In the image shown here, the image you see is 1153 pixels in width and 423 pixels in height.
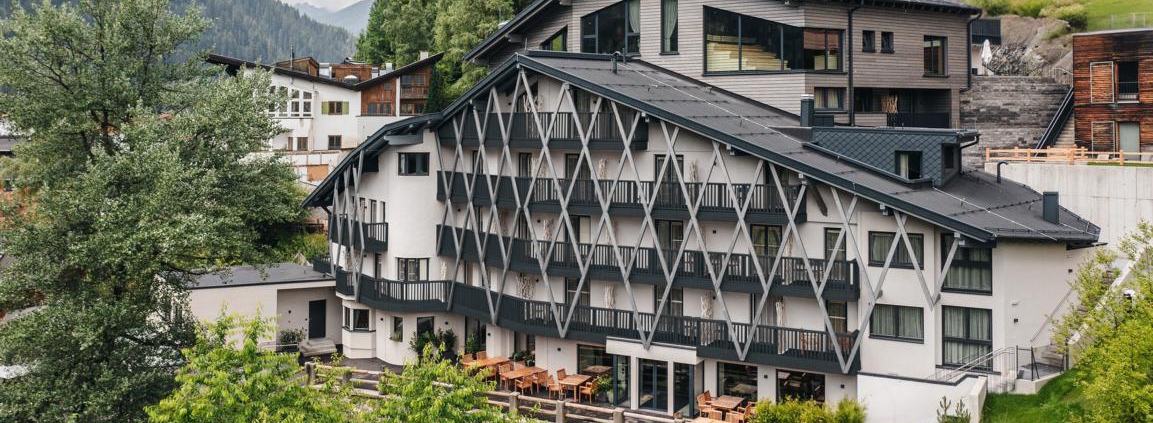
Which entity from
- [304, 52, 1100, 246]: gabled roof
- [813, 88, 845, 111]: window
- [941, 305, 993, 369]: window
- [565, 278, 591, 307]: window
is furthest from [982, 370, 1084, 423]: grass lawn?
[813, 88, 845, 111]: window

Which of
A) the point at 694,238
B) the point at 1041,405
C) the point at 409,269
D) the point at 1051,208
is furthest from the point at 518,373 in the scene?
the point at 1051,208

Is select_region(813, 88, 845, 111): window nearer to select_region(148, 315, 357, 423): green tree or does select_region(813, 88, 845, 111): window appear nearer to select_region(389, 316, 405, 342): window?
select_region(389, 316, 405, 342): window

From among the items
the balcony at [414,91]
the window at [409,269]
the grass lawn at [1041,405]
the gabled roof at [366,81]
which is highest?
the gabled roof at [366,81]

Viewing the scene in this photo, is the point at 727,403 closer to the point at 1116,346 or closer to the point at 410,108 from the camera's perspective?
the point at 1116,346

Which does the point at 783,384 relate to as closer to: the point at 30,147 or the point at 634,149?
the point at 634,149

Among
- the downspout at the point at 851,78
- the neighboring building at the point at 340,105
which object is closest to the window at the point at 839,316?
the downspout at the point at 851,78

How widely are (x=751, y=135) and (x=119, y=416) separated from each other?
22003mm

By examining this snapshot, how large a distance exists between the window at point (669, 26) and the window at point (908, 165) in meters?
12.2

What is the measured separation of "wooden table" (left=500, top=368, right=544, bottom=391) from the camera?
4581 cm

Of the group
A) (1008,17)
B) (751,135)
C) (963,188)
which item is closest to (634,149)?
(751,135)

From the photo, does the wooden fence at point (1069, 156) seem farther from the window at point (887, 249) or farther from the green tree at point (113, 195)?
the green tree at point (113, 195)

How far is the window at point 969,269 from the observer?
37.3 meters

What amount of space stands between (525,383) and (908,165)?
52.7 feet

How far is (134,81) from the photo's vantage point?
4094 cm
